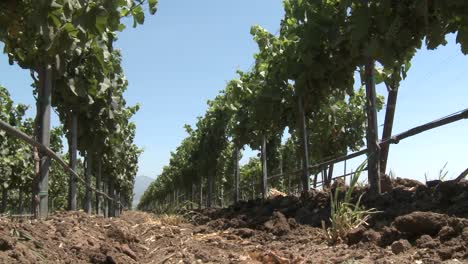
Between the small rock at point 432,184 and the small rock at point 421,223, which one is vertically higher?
the small rock at point 432,184

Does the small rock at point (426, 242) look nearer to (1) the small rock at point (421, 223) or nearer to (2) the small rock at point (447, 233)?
(2) the small rock at point (447, 233)

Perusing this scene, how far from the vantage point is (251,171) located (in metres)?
A: 43.0

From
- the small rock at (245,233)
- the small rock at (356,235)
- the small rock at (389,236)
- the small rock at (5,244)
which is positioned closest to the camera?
the small rock at (5,244)

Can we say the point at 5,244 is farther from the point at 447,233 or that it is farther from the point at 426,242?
the point at 447,233

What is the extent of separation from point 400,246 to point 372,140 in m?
3.27

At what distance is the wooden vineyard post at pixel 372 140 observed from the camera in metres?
7.42

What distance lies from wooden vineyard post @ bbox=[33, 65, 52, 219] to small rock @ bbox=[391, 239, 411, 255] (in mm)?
4861

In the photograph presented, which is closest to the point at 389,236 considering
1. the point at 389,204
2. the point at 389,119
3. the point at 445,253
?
the point at 445,253

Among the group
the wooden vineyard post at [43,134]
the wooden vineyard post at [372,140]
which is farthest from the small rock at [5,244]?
the wooden vineyard post at [372,140]

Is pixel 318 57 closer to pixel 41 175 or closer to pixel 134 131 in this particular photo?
pixel 41 175

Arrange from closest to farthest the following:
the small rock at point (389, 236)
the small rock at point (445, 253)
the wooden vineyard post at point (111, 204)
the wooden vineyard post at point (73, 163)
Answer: the small rock at point (445, 253)
the small rock at point (389, 236)
the wooden vineyard post at point (73, 163)
the wooden vineyard post at point (111, 204)

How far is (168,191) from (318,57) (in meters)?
48.8

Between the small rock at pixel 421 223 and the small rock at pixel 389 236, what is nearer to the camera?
the small rock at pixel 421 223

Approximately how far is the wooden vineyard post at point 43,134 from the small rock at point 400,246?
4861mm
